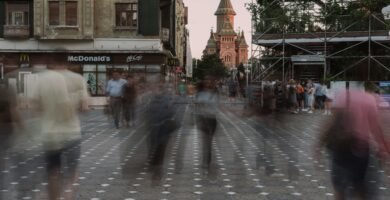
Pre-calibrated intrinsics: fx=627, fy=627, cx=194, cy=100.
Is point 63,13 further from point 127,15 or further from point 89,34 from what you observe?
point 127,15

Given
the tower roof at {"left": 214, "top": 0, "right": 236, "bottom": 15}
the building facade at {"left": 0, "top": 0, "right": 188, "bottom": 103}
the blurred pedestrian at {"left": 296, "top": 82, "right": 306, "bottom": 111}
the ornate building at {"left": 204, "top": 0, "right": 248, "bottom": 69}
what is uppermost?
the tower roof at {"left": 214, "top": 0, "right": 236, "bottom": 15}

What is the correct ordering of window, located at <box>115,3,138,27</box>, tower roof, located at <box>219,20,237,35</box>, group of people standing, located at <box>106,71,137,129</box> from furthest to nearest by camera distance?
tower roof, located at <box>219,20,237,35</box>
window, located at <box>115,3,138,27</box>
group of people standing, located at <box>106,71,137,129</box>

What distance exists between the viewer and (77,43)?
3975 cm

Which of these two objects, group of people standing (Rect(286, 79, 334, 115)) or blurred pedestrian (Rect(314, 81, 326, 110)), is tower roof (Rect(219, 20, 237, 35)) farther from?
group of people standing (Rect(286, 79, 334, 115))

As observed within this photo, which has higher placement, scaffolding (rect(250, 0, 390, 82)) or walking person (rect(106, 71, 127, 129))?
scaffolding (rect(250, 0, 390, 82))

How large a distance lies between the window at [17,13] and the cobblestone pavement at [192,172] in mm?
26313

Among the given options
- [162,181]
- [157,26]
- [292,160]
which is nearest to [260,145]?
[292,160]

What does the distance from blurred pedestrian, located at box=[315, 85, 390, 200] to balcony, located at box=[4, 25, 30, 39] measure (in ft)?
119

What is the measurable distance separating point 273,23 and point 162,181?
107 feet

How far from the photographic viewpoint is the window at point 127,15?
40.1m

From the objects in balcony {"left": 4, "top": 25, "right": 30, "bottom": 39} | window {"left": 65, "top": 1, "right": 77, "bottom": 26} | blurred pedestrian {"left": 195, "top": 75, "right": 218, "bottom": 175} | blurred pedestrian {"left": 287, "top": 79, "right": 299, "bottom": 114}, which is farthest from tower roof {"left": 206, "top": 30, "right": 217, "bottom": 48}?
blurred pedestrian {"left": 195, "top": 75, "right": 218, "bottom": 175}

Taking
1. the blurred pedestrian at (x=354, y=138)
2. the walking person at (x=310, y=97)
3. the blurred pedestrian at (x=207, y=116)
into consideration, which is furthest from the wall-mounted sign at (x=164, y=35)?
the blurred pedestrian at (x=354, y=138)

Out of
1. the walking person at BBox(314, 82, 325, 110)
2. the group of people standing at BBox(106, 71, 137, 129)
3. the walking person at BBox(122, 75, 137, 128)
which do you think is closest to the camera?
the walking person at BBox(122, 75, 137, 128)

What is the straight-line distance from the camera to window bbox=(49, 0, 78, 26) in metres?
39.5
